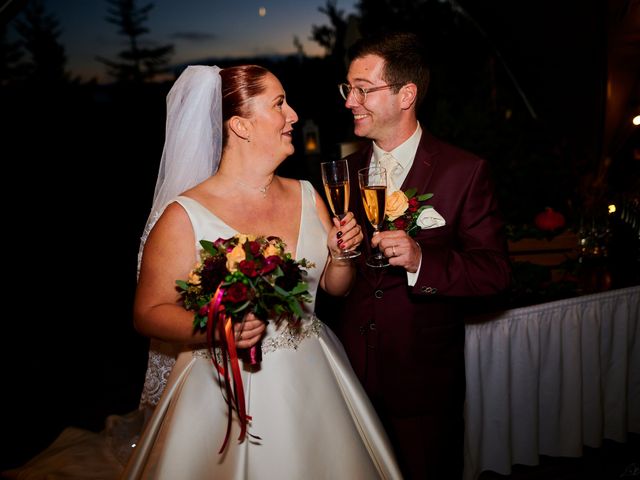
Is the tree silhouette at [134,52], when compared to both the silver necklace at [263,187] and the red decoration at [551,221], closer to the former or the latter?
the red decoration at [551,221]

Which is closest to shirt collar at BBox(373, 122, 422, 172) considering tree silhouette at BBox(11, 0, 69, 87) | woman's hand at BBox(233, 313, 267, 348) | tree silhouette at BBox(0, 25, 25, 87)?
woman's hand at BBox(233, 313, 267, 348)

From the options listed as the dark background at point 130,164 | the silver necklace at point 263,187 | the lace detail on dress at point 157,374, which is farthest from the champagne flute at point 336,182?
the dark background at point 130,164

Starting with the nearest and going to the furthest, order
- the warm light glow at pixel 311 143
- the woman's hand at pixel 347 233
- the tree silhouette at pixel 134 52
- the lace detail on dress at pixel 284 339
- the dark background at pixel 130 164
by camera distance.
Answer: the woman's hand at pixel 347 233, the lace detail on dress at pixel 284 339, the dark background at pixel 130 164, the warm light glow at pixel 311 143, the tree silhouette at pixel 134 52

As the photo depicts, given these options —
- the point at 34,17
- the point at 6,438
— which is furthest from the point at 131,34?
the point at 6,438

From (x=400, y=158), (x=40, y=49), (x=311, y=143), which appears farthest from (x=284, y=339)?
(x=40, y=49)

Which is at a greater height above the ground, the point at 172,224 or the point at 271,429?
the point at 172,224

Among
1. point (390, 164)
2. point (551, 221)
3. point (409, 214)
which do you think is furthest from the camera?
point (551, 221)

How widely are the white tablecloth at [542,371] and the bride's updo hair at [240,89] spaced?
6.34 ft

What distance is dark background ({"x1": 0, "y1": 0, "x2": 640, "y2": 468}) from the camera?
477cm

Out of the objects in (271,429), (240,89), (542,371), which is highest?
(240,89)

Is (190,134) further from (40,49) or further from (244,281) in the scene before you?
(40,49)

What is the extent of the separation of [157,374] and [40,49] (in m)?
12.1

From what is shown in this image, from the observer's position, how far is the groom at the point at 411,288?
2.33 metres

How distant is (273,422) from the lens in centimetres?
201
